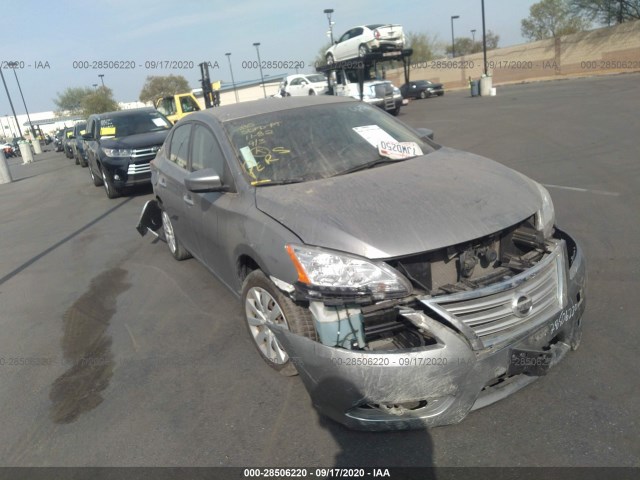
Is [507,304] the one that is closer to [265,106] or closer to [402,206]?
[402,206]

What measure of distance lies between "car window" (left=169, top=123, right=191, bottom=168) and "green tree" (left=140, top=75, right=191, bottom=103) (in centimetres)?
6431

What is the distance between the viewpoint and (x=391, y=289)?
250 cm

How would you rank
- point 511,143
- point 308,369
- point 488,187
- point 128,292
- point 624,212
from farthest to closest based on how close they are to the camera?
point 511,143, point 624,212, point 128,292, point 488,187, point 308,369

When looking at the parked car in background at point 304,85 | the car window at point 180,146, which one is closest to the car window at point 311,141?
the car window at point 180,146

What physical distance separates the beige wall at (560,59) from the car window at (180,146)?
3317 cm

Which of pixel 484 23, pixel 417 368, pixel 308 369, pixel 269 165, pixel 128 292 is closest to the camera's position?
pixel 417 368

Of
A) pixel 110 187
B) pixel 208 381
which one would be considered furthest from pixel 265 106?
pixel 110 187

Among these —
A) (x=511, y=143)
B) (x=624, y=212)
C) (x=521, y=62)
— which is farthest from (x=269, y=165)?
(x=521, y=62)

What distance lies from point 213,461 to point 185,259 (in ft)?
11.4

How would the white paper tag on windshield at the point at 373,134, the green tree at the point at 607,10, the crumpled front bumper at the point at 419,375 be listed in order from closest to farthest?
1. the crumpled front bumper at the point at 419,375
2. the white paper tag on windshield at the point at 373,134
3. the green tree at the point at 607,10

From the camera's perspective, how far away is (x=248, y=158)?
3.62 meters

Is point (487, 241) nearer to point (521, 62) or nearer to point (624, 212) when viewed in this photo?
point (624, 212)

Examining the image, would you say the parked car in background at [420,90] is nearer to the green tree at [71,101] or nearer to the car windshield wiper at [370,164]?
the car windshield wiper at [370,164]

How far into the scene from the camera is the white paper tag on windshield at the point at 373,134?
3855mm
